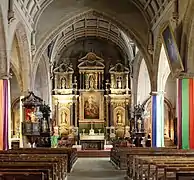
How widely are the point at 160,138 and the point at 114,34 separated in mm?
10782

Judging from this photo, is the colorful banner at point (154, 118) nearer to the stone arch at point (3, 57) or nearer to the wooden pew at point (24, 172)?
the stone arch at point (3, 57)

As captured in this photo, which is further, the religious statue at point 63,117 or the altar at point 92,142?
the religious statue at point 63,117

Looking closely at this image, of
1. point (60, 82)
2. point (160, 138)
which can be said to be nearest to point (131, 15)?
point (160, 138)

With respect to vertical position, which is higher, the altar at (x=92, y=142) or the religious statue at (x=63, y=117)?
the religious statue at (x=63, y=117)

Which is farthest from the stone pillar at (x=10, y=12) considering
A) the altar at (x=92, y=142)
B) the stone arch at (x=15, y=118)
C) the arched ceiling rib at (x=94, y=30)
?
the stone arch at (x=15, y=118)

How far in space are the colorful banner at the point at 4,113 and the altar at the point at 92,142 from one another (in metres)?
12.9

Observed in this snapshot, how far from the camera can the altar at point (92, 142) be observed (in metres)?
31.7

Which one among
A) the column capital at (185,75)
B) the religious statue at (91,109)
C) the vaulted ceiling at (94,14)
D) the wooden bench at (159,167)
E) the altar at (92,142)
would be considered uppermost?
the vaulted ceiling at (94,14)

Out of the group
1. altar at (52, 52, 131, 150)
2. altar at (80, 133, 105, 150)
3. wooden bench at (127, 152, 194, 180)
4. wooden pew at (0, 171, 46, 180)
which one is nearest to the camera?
wooden pew at (0, 171, 46, 180)

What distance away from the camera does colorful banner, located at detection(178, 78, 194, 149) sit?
60.1ft

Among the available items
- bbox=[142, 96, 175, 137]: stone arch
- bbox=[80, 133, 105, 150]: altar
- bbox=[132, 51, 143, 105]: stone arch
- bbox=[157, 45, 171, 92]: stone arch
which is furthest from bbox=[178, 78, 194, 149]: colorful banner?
bbox=[132, 51, 143, 105]: stone arch

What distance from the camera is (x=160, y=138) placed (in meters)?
25.5

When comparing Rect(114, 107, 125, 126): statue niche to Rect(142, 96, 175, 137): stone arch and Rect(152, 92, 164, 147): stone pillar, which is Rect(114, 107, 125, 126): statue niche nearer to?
Rect(142, 96, 175, 137): stone arch

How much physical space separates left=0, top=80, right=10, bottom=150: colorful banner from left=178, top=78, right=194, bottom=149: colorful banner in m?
6.73
